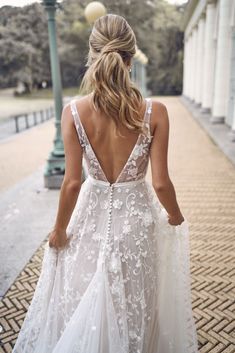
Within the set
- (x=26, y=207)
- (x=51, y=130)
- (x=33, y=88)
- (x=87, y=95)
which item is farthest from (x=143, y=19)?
(x=87, y=95)

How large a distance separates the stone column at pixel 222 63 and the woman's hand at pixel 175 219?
10.9m

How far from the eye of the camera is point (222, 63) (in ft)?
38.6

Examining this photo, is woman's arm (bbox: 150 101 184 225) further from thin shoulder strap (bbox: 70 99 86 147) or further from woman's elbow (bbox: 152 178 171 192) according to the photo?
thin shoulder strap (bbox: 70 99 86 147)

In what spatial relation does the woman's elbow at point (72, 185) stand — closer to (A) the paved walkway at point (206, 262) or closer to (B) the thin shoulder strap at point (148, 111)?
(B) the thin shoulder strap at point (148, 111)

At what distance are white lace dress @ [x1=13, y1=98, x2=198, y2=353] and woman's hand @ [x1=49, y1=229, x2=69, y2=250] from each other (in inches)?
1.7

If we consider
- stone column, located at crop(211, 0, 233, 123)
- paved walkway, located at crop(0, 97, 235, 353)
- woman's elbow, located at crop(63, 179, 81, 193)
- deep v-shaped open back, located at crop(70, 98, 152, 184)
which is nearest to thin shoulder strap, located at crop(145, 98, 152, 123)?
deep v-shaped open back, located at crop(70, 98, 152, 184)

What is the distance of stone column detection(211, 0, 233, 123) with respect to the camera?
11172 mm

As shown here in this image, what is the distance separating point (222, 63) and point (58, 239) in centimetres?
1137

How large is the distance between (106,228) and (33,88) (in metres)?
39.9

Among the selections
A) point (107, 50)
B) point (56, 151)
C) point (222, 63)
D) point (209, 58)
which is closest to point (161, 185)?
point (107, 50)

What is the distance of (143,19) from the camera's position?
39.8 metres

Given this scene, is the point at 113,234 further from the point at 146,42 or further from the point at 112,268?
the point at 146,42

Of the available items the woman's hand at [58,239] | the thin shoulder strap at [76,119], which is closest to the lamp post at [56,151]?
the woman's hand at [58,239]

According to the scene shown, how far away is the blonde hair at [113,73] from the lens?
5.09 feet
